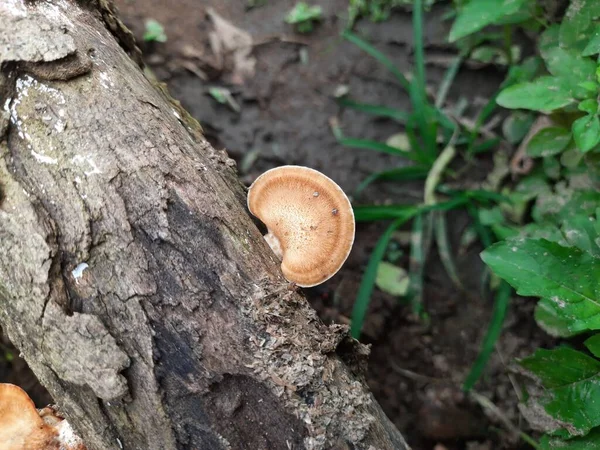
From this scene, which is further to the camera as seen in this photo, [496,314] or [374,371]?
[374,371]

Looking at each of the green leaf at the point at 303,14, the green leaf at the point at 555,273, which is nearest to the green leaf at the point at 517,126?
the green leaf at the point at 555,273

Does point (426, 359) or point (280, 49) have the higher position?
point (280, 49)

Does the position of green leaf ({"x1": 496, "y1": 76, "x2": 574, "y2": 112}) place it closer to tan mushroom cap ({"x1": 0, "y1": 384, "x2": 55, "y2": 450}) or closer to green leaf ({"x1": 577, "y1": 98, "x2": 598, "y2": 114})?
green leaf ({"x1": 577, "y1": 98, "x2": 598, "y2": 114})

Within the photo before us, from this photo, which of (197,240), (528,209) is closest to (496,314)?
(528,209)

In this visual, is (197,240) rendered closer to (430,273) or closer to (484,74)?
(430,273)

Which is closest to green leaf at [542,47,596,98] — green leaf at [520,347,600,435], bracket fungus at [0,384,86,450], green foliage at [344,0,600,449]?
green foliage at [344,0,600,449]

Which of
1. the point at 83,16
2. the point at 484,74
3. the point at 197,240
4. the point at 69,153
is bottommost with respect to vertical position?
the point at 484,74

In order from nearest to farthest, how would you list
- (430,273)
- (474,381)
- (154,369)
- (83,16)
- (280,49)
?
(154,369) < (83,16) < (474,381) < (430,273) < (280,49)
